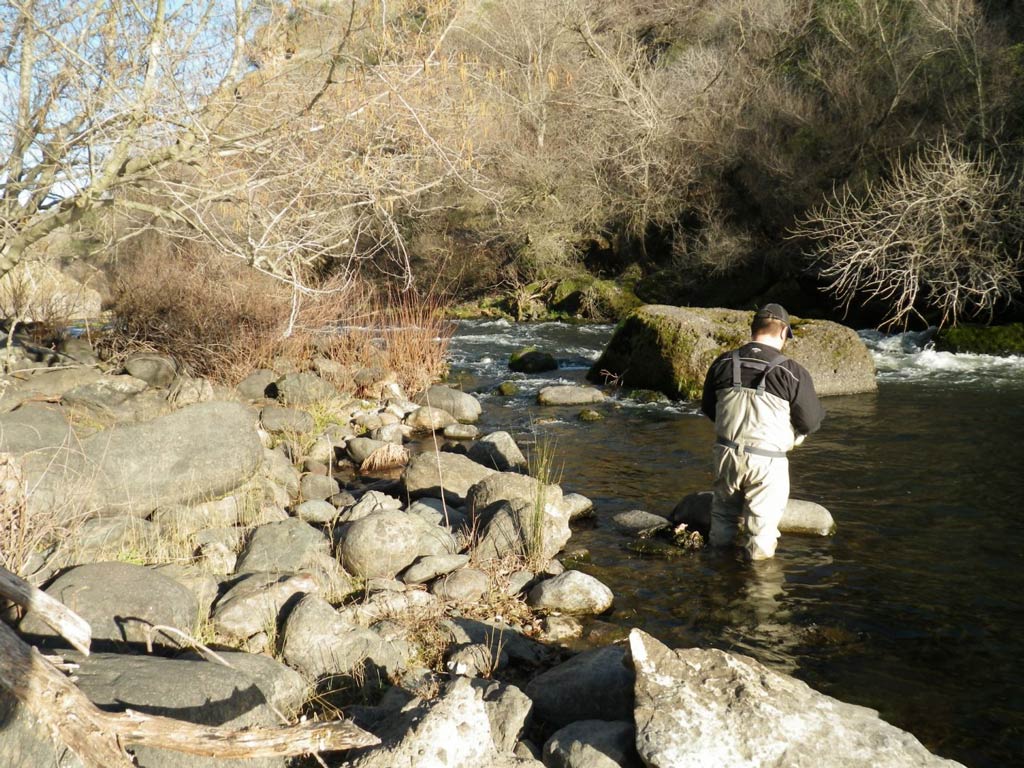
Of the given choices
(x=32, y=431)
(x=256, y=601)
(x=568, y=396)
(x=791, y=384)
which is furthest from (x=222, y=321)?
(x=791, y=384)

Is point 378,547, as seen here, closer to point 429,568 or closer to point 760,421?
point 429,568

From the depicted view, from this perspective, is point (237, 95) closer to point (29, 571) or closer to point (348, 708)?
point (29, 571)

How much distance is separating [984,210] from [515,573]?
580 inches

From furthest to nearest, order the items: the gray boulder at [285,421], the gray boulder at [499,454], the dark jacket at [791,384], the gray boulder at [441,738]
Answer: the gray boulder at [285,421] → the gray boulder at [499,454] → the dark jacket at [791,384] → the gray boulder at [441,738]

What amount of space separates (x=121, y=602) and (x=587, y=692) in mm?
2474

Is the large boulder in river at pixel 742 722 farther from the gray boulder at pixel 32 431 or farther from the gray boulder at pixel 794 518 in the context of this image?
the gray boulder at pixel 32 431

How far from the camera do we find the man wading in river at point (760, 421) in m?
6.13

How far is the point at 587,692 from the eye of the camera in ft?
14.1

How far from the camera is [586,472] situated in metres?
9.13

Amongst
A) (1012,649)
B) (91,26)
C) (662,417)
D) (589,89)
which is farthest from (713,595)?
(589,89)

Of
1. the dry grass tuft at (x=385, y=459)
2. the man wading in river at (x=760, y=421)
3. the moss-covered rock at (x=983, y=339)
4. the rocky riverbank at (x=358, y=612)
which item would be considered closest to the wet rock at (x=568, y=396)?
the rocky riverbank at (x=358, y=612)

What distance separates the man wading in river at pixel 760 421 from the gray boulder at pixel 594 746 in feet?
9.11

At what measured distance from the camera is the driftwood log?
3156 millimetres

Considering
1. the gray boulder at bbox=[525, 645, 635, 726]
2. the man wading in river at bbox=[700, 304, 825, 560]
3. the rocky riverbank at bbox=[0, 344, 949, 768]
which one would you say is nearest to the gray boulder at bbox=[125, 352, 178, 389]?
the rocky riverbank at bbox=[0, 344, 949, 768]
